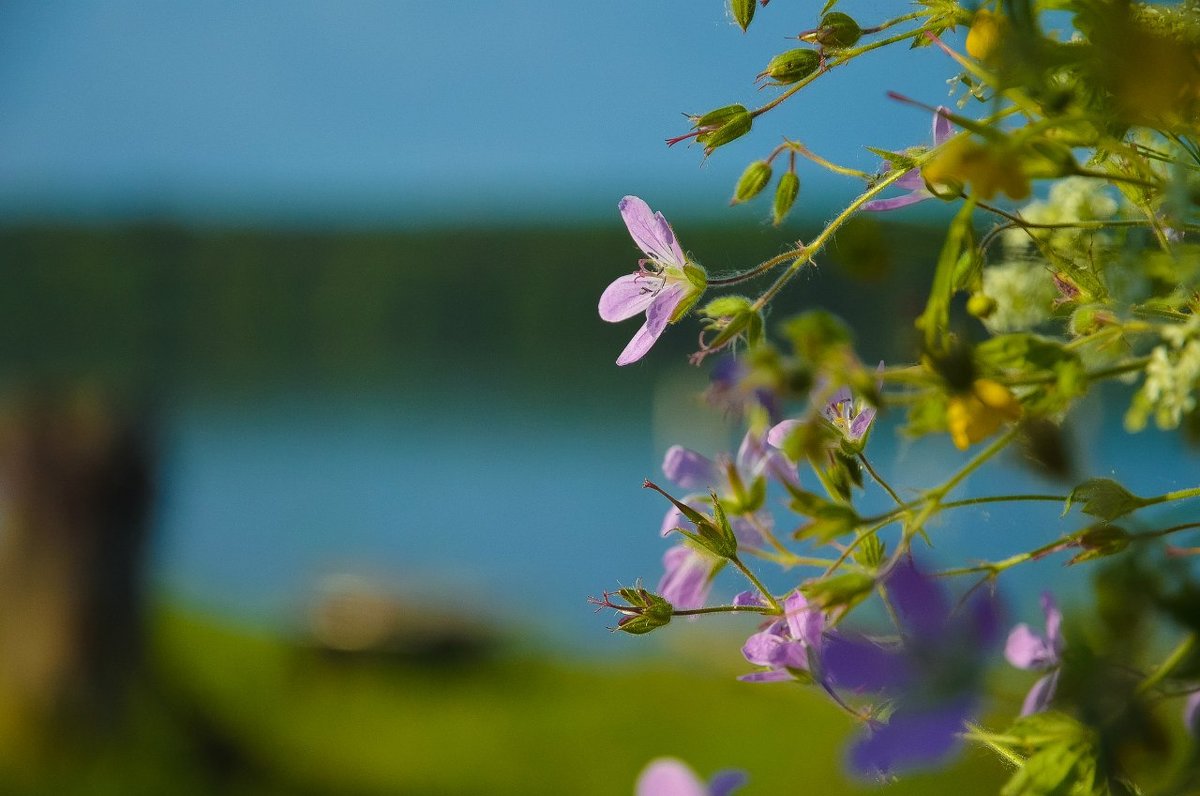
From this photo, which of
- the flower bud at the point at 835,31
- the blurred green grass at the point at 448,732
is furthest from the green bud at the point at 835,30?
the blurred green grass at the point at 448,732

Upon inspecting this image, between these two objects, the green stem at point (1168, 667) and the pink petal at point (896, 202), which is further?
the pink petal at point (896, 202)

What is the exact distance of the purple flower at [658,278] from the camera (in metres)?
0.32

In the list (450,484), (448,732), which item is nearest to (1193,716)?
(448,732)

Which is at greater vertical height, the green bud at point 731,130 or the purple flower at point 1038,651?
the green bud at point 731,130

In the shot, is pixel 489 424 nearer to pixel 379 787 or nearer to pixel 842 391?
pixel 379 787

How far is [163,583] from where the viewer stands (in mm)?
3311

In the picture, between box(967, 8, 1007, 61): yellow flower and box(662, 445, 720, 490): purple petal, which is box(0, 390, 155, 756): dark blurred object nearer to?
box(662, 445, 720, 490): purple petal

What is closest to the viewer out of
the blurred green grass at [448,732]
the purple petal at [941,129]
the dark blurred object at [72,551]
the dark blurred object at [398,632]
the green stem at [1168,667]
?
the green stem at [1168,667]

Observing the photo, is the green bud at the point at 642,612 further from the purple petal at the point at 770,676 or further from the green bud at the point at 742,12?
the green bud at the point at 742,12

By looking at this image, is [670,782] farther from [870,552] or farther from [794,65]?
[794,65]

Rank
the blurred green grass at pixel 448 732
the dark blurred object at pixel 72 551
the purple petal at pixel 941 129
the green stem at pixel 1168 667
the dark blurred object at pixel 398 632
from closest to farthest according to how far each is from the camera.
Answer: the green stem at pixel 1168 667, the purple petal at pixel 941 129, the blurred green grass at pixel 448 732, the dark blurred object at pixel 72 551, the dark blurred object at pixel 398 632

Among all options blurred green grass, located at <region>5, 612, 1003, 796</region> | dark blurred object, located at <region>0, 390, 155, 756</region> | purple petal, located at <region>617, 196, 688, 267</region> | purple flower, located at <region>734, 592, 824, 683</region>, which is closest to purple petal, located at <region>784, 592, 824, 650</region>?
purple flower, located at <region>734, 592, 824, 683</region>

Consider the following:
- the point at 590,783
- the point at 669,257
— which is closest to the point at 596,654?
the point at 590,783

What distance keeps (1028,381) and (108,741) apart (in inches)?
108
